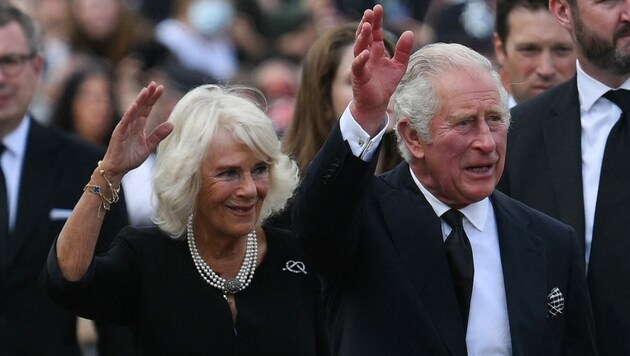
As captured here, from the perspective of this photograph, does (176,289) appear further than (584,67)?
No

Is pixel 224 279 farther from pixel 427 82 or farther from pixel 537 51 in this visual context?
pixel 537 51

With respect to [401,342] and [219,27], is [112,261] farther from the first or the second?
[219,27]

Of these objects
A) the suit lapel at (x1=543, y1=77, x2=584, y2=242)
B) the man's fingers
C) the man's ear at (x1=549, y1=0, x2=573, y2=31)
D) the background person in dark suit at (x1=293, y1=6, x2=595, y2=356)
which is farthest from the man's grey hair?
the man's ear at (x1=549, y1=0, x2=573, y2=31)

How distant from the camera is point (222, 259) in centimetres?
520

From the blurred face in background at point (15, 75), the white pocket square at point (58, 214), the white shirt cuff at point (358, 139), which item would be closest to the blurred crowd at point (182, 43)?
the blurred face in background at point (15, 75)

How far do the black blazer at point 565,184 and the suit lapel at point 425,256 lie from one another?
1009 mm

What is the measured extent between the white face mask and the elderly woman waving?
23.9 ft

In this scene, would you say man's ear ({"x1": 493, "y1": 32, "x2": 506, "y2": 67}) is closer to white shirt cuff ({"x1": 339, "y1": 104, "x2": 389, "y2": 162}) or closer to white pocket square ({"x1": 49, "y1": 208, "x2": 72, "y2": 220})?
white pocket square ({"x1": 49, "y1": 208, "x2": 72, "y2": 220})

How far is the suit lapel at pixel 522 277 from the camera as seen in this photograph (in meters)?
4.38

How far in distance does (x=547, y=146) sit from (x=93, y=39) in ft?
22.7

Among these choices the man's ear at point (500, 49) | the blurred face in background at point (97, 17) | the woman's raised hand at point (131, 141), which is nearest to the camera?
the woman's raised hand at point (131, 141)

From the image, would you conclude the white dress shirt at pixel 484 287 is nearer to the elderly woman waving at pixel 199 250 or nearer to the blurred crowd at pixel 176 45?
the elderly woman waving at pixel 199 250

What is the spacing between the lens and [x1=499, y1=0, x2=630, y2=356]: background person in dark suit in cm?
517

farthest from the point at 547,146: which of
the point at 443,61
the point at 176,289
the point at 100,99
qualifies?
the point at 100,99
